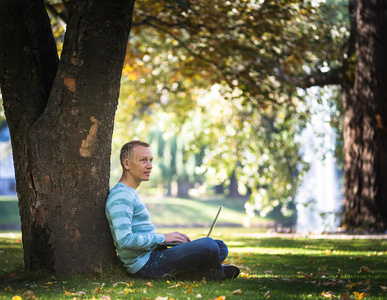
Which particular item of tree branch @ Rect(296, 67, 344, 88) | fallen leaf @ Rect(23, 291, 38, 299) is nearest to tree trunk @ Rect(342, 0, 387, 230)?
tree branch @ Rect(296, 67, 344, 88)

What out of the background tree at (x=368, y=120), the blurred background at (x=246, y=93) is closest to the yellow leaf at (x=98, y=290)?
the blurred background at (x=246, y=93)

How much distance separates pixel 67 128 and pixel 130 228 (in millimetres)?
1169

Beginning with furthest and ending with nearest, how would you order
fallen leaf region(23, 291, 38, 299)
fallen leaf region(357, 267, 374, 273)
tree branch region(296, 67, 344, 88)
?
1. tree branch region(296, 67, 344, 88)
2. fallen leaf region(357, 267, 374, 273)
3. fallen leaf region(23, 291, 38, 299)

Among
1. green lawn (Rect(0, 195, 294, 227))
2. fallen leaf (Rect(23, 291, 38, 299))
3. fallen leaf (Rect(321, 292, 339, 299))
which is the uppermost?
fallen leaf (Rect(23, 291, 38, 299))

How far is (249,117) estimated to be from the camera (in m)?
19.1

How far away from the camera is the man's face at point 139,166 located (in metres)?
5.47

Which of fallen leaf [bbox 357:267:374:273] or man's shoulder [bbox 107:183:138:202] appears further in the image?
fallen leaf [bbox 357:267:374:273]

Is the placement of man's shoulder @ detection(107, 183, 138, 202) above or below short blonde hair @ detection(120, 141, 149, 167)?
below

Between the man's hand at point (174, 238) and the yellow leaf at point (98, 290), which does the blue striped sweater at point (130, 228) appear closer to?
the man's hand at point (174, 238)

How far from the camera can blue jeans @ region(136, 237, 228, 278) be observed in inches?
207

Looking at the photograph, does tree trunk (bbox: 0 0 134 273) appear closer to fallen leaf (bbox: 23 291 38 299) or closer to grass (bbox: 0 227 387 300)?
grass (bbox: 0 227 387 300)

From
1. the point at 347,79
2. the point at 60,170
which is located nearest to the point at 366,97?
the point at 347,79

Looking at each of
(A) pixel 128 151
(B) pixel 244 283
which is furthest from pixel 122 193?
(B) pixel 244 283

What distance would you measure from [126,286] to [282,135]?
14899 millimetres
